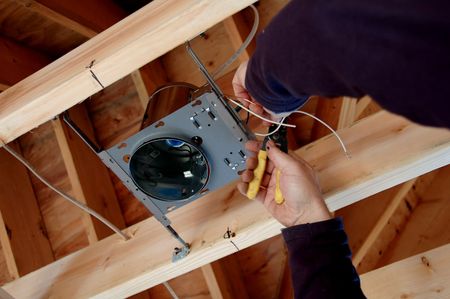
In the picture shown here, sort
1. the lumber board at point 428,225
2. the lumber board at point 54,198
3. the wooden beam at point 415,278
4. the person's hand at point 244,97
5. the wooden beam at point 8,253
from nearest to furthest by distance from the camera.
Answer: the person's hand at point 244,97 → the wooden beam at point 415,278 → the wooden beam at point 8,253 → the lumber board at point 428,225 → the lumber board at point 54,198

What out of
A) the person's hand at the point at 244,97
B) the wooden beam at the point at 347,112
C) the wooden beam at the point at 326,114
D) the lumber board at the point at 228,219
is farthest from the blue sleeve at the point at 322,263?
the wooden beam at the point at 326,114

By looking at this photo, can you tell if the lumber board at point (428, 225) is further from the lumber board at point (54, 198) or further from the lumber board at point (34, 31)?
the lumber board at point (34, 31)

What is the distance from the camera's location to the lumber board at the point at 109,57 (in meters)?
0.75

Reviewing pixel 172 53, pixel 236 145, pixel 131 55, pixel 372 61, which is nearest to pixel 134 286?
pixel 236 145

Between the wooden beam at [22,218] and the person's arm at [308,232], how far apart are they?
116cm

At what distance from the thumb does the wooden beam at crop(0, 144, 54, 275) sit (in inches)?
47.8

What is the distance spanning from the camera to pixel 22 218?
189 centimetres

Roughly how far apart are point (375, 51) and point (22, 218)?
1779 mm

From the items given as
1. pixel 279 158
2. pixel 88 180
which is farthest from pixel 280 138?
pixel 88 180

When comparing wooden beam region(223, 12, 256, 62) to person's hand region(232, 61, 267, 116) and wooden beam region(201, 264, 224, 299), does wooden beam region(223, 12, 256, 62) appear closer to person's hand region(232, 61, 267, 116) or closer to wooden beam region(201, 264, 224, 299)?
→ person's hand region(232, 61, 267, 116)

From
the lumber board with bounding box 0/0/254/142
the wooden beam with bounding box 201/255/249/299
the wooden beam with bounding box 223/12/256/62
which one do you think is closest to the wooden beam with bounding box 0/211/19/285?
the wooden beam with bounding box 201/255/249/299

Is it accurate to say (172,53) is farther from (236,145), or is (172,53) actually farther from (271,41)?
(271,41)

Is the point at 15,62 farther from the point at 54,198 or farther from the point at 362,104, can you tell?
the point at 362,104

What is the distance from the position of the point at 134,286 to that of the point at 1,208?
93 cm
